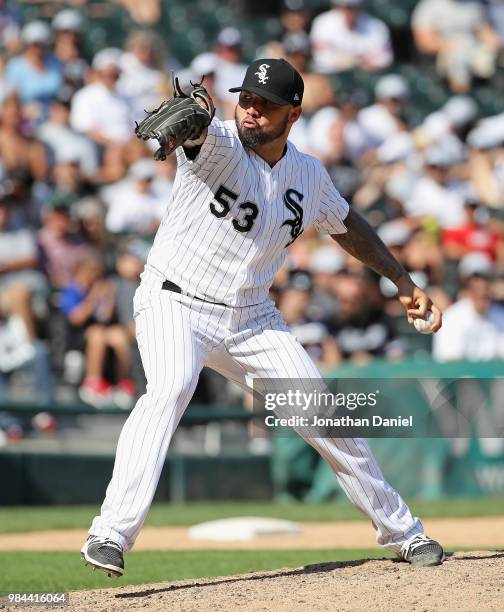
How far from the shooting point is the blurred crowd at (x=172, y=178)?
10453mm

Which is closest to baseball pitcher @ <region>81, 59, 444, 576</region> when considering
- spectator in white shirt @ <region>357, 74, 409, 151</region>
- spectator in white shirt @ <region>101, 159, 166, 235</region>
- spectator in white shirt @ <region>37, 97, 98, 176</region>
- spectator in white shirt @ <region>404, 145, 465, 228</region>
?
spectator in white shirt @ <region>101, 159, 166, 235</region>

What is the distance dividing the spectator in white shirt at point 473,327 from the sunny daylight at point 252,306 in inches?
0.9

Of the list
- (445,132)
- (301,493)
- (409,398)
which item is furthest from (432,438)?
(445,132)

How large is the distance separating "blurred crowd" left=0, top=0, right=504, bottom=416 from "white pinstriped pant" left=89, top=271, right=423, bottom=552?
510 centimetres

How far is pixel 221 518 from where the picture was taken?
31.2 feet

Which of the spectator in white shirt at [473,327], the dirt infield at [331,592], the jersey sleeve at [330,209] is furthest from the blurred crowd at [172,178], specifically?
the dirt infield at [331,592]

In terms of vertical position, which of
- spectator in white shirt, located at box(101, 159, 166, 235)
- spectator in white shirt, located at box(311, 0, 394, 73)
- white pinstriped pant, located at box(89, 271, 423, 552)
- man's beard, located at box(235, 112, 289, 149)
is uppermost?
spectator in white shirt, located at box(311, 0, 394, 73)

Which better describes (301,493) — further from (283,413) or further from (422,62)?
(422,62)

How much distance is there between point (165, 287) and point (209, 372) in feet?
18.9

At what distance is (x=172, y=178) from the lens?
12109 millimetres

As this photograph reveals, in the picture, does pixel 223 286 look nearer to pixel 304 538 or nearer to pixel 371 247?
pixel 371 247

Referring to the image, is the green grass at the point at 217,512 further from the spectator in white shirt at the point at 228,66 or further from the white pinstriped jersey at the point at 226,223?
the white pinstriped jersey at the point at 226,223

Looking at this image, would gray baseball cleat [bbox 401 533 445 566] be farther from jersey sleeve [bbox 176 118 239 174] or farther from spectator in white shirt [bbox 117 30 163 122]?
spectator in white shirt [bbox 117 30 163 122]

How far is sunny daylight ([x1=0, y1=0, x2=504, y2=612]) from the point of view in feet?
16.2
